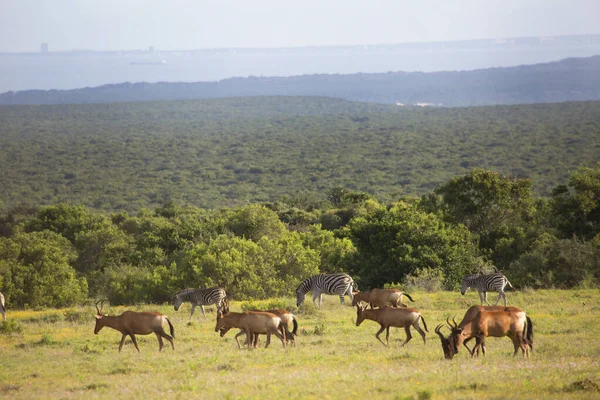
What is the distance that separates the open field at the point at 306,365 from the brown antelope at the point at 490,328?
0.30 m

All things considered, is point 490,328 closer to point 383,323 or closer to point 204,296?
point 383,323

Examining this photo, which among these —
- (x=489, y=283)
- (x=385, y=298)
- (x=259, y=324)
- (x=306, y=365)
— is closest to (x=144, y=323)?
(x=259, y=324)

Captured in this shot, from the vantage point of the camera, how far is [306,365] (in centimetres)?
1453

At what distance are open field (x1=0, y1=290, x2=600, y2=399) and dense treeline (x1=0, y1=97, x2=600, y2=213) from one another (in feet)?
223

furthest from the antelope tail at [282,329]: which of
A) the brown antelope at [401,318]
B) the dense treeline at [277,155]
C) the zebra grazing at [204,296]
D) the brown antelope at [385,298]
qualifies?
the dense treeline at [277,155]

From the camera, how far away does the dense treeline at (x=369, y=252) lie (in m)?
30.6

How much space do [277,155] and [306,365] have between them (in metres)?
137

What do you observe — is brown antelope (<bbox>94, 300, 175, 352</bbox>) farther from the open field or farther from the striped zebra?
the striped zebra

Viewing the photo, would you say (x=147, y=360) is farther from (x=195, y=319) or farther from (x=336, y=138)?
(x=336, y=138)

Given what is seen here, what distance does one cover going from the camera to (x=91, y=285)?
1563 inches

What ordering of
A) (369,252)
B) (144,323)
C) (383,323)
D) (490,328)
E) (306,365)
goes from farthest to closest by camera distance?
1. (369,252)
2. (383,323)
3. (144,323)
4. (306,365)
5. (490,328)

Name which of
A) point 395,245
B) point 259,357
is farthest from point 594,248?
point 259,357

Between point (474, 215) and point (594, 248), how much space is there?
876 cm

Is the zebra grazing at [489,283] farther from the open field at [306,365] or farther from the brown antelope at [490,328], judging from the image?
the brown antelope at [490,328]
